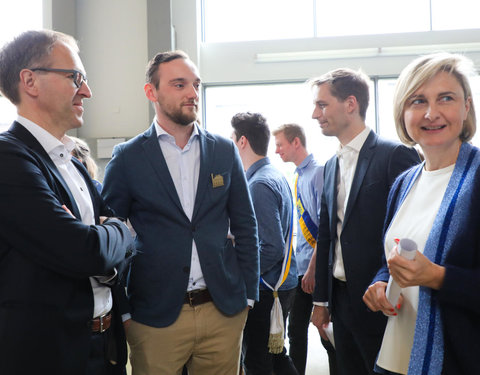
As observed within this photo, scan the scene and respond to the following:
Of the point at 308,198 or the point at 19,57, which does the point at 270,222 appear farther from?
the point at 19,57

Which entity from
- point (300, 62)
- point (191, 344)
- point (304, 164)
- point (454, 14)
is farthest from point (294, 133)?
point (454, 14)

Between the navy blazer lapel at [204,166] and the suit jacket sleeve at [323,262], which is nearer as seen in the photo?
the navy blazer lapel at [204,166]

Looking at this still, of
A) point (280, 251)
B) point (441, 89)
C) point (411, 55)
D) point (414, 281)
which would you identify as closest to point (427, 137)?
point (441, 89)

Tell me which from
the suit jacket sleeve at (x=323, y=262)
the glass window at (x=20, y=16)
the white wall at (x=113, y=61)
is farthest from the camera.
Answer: the white wall at (x=113, y=61)

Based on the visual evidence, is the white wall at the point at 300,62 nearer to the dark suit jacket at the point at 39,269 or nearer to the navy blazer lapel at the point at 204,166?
the navy blazer lapel at the point at 204,166

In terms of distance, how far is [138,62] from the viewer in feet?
22.1

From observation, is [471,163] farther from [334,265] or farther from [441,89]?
[334,265]

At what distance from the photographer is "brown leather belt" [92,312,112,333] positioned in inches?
58.8

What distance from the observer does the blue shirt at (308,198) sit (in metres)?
3.33

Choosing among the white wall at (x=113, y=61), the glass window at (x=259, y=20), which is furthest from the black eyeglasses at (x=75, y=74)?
the glass window at (x=259, y=20)

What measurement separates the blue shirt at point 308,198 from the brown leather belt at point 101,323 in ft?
6.52

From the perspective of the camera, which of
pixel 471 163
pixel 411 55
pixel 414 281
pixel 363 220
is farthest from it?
pixel 411 55

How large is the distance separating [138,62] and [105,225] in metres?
5.73

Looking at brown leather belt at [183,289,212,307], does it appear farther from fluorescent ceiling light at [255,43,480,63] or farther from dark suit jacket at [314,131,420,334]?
fluorescent ceiling light at [255,43,480,63]
